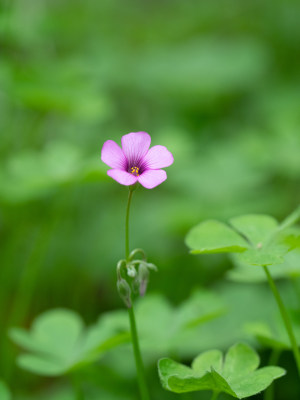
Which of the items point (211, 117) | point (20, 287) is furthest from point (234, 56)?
point (20, 287)

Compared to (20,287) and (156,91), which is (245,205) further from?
(156,91)

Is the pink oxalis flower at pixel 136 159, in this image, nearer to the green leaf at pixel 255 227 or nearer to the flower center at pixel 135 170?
the flower center at pixel 135 170

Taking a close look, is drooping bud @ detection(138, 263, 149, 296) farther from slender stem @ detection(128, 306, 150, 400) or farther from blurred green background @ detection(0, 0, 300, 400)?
blurred green background @ detection(0, 0, 300, 400)

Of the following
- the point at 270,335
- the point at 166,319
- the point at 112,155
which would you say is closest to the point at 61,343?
the point at 166,319

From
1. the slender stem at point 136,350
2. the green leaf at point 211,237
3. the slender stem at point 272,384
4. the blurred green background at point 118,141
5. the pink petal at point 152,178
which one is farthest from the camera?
the blurred green background at point 118,141

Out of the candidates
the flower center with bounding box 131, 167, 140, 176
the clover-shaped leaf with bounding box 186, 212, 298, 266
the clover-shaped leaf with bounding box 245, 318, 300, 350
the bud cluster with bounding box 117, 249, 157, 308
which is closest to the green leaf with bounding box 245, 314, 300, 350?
the clover-shaped leaf with bounding box 245, 318, 300, 350

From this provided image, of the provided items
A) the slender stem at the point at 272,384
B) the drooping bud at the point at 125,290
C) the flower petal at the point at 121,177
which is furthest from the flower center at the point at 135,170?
the slender stem at the point at 272,384
